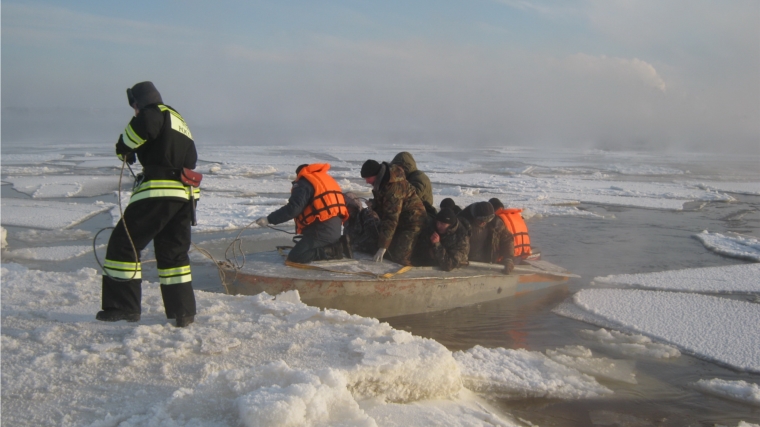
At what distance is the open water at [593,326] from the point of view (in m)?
3.70

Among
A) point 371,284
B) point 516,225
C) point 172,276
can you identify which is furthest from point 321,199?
point 516,225

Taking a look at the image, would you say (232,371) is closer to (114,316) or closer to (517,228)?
(114,316)

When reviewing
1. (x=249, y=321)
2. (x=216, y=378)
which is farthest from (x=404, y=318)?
(x=216, y=378)

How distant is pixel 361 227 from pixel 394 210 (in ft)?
2.25

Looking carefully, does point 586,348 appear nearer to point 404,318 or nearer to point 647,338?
point 647,338

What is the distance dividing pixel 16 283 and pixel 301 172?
2354 mm

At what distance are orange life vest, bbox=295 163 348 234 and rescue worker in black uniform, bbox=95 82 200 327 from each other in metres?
1.67

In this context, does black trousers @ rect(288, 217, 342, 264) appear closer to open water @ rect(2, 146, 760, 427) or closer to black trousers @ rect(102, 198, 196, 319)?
open water @ rect(2, 146, 760, 427)

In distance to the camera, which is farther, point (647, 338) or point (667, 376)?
point (647, 338)

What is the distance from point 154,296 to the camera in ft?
13.9

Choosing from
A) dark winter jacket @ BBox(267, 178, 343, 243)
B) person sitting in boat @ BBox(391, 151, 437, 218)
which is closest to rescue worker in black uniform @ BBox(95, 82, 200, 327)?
dark winter jacket @ BBox(267, 178, 343, 243)

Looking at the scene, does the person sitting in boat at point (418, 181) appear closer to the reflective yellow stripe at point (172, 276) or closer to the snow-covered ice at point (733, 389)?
the snow-covered ice at point (733, 389)

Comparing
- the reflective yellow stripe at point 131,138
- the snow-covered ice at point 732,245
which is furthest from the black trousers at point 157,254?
the snow-covered ice at point 732,245

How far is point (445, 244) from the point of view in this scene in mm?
5750
